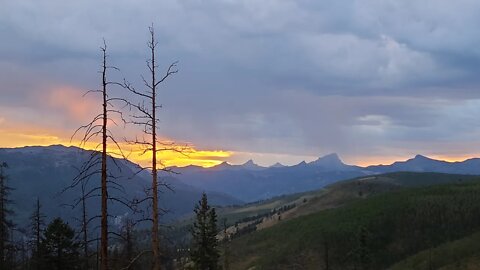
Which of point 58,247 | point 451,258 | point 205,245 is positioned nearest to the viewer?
point 58,247

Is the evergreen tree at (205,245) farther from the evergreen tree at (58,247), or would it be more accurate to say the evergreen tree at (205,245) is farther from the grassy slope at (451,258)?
the grassy slope at (451,258)

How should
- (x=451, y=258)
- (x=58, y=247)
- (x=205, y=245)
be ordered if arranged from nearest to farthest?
(x=58, y=247)
(x=205, y=245)
(x=451, y=258)

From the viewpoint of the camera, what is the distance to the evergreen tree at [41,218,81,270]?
42.9m

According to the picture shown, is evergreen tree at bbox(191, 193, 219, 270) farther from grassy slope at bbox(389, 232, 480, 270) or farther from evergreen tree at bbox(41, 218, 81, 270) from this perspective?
grassy slope at bbox(389, 232, 480, 270)

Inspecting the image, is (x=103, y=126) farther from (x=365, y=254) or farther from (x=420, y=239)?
(x=420, y=239)

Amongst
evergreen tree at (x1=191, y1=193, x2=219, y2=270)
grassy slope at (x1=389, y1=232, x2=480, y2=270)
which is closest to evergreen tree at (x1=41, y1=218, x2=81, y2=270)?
evergreen tree at (x1=191, y1=193, x2=219, y2=270)

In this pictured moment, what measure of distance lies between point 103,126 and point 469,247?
142 metres

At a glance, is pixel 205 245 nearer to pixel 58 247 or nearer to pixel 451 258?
pixel 58 247

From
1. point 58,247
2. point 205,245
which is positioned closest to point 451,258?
point 205,245

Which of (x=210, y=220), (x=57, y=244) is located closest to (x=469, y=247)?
(x=210, y=220)

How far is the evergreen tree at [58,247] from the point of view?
42.9 meters

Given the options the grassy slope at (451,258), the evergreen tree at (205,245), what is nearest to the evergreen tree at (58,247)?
the evergreen tree at (205,245)

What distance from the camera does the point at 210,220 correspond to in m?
58.8

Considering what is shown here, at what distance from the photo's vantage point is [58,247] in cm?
4328
